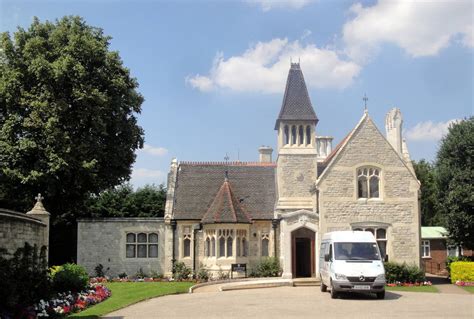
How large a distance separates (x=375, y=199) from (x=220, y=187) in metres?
9.42

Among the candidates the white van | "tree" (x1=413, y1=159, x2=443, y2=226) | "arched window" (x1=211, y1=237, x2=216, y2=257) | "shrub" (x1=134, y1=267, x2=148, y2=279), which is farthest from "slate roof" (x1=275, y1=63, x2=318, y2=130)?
"tree" (x1=413, y1=159, x2=443, y2=226)

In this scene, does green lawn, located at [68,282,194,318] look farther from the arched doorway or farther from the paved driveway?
the arched doorway

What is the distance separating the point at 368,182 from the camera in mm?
29391

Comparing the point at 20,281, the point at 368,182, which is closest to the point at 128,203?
the point at 368,182

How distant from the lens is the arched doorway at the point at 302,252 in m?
29.3

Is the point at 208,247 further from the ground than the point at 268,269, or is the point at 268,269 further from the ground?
the point at 208,247

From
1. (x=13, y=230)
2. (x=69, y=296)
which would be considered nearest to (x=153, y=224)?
(x=69, y=296)

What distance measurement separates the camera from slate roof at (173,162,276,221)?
1297 inches

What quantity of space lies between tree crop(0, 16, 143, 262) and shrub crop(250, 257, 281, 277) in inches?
375

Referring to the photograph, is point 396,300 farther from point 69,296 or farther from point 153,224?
point 153,224

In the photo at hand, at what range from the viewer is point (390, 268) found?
26.8 meters

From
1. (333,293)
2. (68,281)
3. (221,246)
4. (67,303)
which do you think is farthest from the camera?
(221,246)

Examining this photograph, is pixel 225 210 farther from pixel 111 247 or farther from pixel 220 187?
pixel 111 247

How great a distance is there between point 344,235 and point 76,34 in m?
19.3
